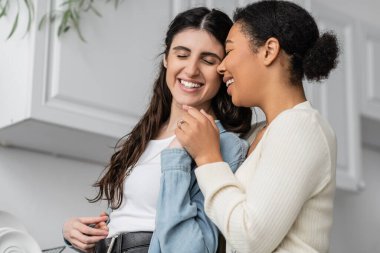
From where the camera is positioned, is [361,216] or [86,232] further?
[361,216]

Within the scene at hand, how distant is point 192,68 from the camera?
157 centimetres

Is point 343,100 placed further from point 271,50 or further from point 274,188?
point 274,188

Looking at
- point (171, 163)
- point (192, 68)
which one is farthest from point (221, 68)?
point (171, 163)

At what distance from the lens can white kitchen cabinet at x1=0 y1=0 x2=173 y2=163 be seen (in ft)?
6.88

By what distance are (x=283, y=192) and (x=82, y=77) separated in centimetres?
112

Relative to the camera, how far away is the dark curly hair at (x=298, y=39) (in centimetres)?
134

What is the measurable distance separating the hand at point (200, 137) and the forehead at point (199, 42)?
0.23m

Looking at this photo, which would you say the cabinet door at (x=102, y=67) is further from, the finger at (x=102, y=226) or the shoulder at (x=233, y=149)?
the shoulder at (x=233, y=149)

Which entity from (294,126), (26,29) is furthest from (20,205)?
(294,126)

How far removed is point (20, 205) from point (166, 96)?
91 centimetres

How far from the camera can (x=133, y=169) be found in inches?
62.1

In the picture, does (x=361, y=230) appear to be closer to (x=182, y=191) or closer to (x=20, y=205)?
(x=20, y=205)

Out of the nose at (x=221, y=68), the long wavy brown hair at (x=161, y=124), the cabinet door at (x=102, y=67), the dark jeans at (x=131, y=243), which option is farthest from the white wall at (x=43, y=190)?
the nose at (x=221, y=68)

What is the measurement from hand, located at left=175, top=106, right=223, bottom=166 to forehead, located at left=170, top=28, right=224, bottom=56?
227 millimetres
